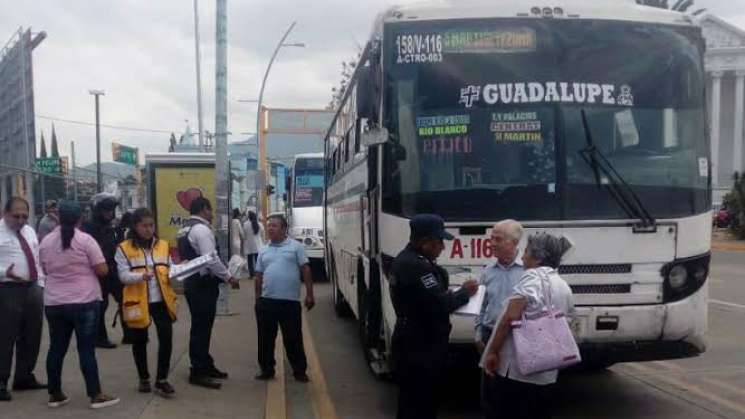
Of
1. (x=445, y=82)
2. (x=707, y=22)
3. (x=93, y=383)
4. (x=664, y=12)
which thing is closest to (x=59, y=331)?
(x=93, y=383)

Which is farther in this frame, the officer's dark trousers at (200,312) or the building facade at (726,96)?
the building facade at (726,96)

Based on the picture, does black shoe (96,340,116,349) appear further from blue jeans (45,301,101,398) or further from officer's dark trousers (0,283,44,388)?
blue jeans (45,301,101,398)

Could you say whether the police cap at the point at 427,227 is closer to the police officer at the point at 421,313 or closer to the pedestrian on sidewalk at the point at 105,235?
the police officer at the point at 421,313

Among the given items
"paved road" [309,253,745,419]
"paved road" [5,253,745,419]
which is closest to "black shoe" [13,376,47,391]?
"paved road" [5,253,745,419]

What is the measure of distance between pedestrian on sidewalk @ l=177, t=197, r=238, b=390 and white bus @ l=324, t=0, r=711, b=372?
1.79 m

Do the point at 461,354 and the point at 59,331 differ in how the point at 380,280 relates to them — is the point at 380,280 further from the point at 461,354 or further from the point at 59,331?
the point at 59,331

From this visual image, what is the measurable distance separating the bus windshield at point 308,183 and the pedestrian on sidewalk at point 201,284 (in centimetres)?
1393

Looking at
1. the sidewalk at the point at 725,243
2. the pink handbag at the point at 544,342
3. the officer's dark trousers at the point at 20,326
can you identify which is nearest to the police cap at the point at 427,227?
the pink handbag at the point at 544,342

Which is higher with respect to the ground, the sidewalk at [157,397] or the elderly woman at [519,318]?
the elderly woman at [519,318]

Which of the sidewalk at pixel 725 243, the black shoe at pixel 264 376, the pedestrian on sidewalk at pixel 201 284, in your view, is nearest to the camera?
the pedestrian on sidewalk at pixel 201 284

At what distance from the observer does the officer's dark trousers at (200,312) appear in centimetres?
795

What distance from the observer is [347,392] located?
328 inches

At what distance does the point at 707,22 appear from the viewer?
50.9m

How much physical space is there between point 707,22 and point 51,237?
50.6 m
